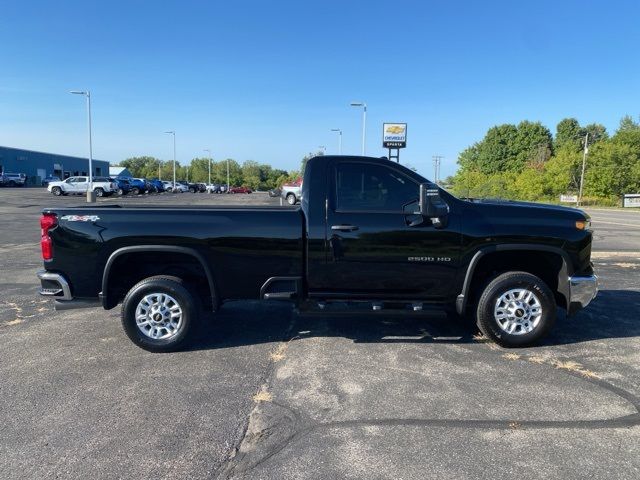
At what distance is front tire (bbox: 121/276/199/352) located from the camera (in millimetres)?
4859

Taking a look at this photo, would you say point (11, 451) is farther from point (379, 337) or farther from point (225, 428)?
point (379, 337)

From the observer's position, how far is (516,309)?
5.04 meters

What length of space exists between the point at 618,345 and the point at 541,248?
5.10ft

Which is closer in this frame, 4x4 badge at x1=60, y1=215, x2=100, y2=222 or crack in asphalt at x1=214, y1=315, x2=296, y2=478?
crack in asphalt at x1=214, y1=315, x2=296, y2=478

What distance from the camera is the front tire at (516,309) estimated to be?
5.00 m

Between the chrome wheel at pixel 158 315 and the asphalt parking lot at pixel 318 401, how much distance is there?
26 centimetres

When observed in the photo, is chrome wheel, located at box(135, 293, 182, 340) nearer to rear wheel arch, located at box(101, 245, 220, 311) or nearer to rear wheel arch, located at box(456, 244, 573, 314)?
rear wheel arch, located at box(101, 245, 220, 311)

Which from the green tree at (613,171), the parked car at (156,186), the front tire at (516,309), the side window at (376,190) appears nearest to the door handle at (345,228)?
the side window at (376,190)

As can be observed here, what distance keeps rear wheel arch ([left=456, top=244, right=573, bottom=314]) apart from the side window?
99cm

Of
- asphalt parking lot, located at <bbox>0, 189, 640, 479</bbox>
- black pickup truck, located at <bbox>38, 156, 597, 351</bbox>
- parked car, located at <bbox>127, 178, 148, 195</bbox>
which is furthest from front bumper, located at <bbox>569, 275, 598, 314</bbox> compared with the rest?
parked car, located at <bbox>127, 178, 148, 195</bbox>

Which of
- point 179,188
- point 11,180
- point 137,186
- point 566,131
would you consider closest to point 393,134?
point 137,186

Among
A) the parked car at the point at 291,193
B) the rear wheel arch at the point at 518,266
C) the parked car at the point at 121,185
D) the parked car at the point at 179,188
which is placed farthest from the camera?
the parked car at the point at 179,188

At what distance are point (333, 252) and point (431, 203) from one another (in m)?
1.12

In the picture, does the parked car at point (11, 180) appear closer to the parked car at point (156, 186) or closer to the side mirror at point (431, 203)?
the parked car at point (156, 186)
